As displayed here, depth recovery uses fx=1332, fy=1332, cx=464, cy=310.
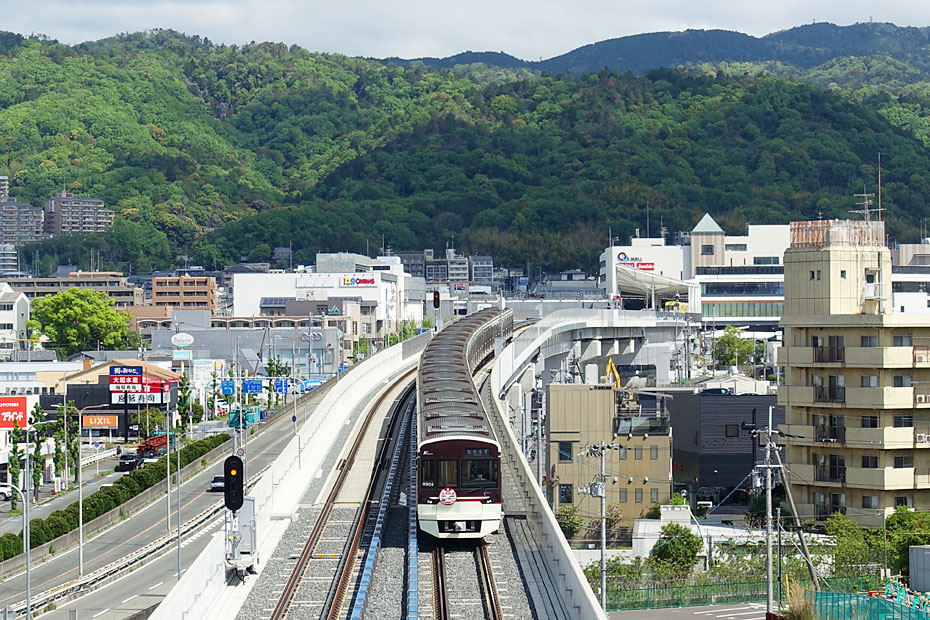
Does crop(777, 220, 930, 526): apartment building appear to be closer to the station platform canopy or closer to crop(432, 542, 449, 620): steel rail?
crop(432, 542, 449, 620): steel rail

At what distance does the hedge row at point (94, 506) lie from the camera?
4453 centimetres

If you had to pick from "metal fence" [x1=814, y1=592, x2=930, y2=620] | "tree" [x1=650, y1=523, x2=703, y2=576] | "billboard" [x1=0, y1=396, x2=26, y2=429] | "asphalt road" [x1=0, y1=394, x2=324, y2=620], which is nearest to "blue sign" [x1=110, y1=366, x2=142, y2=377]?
"billboard" [x1=0, y1=396, x2=26, y2=429]

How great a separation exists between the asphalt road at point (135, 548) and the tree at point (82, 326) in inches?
2665

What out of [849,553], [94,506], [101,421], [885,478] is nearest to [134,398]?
[101,421]

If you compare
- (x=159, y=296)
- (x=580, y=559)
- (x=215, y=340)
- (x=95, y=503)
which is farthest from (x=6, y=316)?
(x=580, y=559)

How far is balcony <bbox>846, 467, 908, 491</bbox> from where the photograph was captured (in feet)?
134

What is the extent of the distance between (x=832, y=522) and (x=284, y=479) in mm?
16250

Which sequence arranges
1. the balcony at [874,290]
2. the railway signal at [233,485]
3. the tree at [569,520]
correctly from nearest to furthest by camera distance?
1. the railway signal at [233,485]
2. the balcony at [874,290]
3. the tree at [569,520]

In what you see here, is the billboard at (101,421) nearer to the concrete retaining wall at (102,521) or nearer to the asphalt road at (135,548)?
the concrete retaining wall at (102,521)

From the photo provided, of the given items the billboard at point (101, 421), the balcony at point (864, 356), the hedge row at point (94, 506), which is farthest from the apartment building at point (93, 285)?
the balcony at point (864, 356)

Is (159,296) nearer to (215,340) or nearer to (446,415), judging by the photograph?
(215,340)

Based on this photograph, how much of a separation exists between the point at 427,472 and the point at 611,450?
79.5ft

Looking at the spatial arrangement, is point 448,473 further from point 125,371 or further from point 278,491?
point 125,371

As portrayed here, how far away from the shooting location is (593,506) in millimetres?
51312
